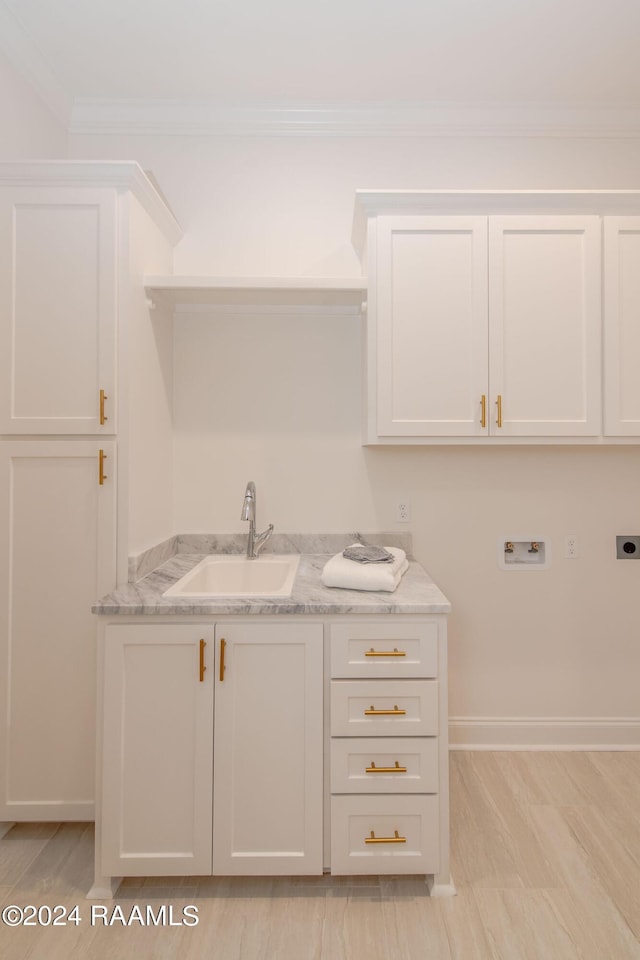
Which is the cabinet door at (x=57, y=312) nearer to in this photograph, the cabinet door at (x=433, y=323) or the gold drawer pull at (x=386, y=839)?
the cabinet door at (x=433, y=323)

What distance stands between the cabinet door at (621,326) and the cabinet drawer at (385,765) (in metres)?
1.36

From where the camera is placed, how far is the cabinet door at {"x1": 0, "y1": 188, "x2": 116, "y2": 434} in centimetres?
191

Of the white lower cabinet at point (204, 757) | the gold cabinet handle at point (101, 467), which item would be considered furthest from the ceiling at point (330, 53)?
the white lower cabinet at point (204, 757)

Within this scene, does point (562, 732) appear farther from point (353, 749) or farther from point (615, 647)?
point (353, 749)

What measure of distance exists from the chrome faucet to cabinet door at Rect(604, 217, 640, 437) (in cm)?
138

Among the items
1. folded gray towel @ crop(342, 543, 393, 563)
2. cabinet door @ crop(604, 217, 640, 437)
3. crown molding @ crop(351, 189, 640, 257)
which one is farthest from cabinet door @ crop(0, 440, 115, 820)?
cabinet door @ crop(604, 217, 640, 437)

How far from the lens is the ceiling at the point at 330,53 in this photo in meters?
2.03

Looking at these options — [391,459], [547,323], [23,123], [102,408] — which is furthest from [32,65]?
[547,323]

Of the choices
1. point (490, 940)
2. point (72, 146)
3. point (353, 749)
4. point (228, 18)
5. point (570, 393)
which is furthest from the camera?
point (72, 146)

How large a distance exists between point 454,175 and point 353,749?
2339mm

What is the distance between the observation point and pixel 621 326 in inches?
87.0

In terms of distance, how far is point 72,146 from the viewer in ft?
8.31

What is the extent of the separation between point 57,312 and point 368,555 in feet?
4.28

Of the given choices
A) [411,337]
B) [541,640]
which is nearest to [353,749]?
[541,640]
